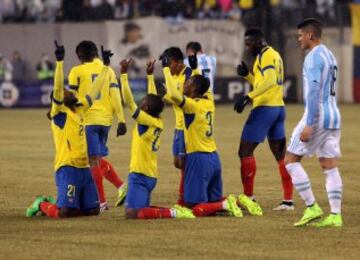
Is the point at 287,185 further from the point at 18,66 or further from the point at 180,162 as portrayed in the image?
the point at 18,66

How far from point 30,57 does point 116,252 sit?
2942cm

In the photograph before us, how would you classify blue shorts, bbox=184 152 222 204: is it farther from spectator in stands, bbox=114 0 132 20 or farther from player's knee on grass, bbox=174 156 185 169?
spectator in stands, bbox=114 0 132 20

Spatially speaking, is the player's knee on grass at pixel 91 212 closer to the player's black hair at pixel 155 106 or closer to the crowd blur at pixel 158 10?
the player's black hair at pixel 155 106

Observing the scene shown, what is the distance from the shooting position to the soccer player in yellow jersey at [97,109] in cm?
1480

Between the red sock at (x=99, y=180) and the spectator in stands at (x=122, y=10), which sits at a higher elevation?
the spectator in stands at (x=122, y=10)

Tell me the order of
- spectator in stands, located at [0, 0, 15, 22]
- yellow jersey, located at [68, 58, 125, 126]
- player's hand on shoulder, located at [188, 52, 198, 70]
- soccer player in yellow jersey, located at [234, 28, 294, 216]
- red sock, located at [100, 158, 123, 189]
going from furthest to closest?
spectator in stands, located at [0, 0, 15, 22] < red sock, located at [100, 158, 123, 189] < yellow jersey, located at [68, 58, 125, 126] < soccer player in yellow jersey, located at [234, 28, 294, 216] < player's hand on shoulder, located at [188, 52, 198, 70]

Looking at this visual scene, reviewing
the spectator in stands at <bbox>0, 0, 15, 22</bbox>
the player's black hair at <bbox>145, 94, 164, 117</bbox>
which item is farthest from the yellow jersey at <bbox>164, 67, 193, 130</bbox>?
the spectator in stands at <bbox>0, 0, 15, 22</bbox>

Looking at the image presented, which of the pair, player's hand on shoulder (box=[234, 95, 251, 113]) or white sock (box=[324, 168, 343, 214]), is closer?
white sock (box=[324, 168, 343, 214])

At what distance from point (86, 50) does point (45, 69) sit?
24343 millimetres

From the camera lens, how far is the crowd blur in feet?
132

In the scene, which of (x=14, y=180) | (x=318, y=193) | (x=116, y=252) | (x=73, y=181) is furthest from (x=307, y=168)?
(x=116, y=252)

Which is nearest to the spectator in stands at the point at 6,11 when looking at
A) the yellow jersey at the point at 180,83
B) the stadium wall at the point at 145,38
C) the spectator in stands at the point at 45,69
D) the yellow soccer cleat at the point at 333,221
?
the stadium wall at the point at 145,38

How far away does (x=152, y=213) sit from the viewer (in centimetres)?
1341

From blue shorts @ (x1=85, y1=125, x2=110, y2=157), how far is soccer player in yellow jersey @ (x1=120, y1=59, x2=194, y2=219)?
1534 mm
